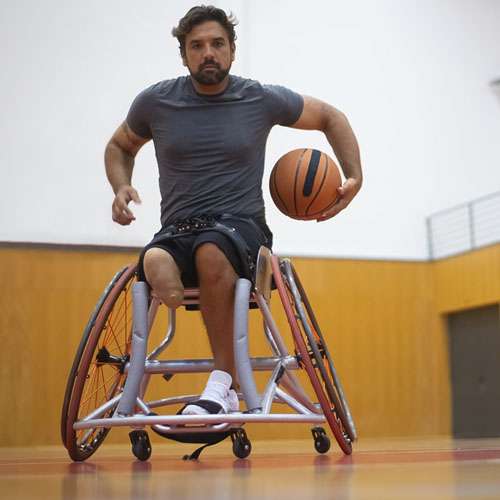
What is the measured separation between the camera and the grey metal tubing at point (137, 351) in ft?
8.19

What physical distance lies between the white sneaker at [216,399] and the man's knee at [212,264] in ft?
0.76

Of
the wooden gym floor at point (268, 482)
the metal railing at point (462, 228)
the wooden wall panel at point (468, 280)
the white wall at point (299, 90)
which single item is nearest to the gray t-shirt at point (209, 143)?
the wooden gym floor at point (268, 482)

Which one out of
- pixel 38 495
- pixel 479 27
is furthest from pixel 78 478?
pixel 479 27

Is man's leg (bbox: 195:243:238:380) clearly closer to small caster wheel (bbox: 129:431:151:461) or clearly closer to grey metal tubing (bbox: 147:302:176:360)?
small caster wheel (bbox: 129:431:151:461)

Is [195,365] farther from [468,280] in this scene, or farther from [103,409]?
[468,280]

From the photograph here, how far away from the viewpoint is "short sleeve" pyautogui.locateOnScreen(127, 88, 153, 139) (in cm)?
285

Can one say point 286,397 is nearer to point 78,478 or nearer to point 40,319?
point 78,478

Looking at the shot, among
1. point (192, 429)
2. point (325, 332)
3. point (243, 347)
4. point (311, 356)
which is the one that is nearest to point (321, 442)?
point (311, 356)

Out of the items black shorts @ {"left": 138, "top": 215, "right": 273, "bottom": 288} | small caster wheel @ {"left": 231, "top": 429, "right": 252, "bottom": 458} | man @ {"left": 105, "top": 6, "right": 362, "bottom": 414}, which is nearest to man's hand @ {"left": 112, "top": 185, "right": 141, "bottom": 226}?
man @ {"left": 105, "top": 6, "right": 362, "bottom": 414}

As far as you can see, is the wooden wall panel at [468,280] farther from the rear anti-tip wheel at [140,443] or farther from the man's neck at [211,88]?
the rear anti-tip wheel at [140,443]

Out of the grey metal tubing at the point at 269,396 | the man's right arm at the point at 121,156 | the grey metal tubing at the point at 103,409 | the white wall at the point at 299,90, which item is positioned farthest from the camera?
the white wall at the point at 299,90

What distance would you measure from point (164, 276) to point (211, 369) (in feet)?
A: 1.15

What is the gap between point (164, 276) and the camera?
8.21ft

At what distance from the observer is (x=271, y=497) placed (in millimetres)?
1328
